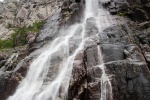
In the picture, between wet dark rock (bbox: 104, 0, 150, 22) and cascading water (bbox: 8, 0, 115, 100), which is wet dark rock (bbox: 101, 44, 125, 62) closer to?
cascading water (bbox: 8, 0, 115, 100)

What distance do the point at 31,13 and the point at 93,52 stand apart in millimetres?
57783

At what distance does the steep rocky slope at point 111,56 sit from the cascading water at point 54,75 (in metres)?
0.79

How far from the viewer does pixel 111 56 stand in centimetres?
2548

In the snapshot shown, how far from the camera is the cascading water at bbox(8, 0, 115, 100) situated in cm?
2467

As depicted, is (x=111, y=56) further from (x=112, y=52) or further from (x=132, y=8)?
(x=132, y=8)

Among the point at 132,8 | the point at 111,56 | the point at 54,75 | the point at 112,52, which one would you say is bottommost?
the point at 54,75

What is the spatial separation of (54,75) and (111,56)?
7228mm

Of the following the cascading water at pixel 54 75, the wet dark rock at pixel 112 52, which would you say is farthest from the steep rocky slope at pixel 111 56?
the cascading water at pixel 54 75

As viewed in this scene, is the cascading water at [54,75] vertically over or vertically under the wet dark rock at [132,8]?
under

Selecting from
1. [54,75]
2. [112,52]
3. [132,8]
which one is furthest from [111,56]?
[132,8]

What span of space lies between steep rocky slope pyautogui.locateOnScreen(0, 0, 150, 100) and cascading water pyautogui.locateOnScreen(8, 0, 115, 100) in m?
0.79

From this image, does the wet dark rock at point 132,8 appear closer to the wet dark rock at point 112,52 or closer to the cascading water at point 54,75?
the cascading water at point 54,75

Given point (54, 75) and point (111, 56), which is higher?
point (111, 56)

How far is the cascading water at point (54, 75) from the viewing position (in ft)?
80.9
